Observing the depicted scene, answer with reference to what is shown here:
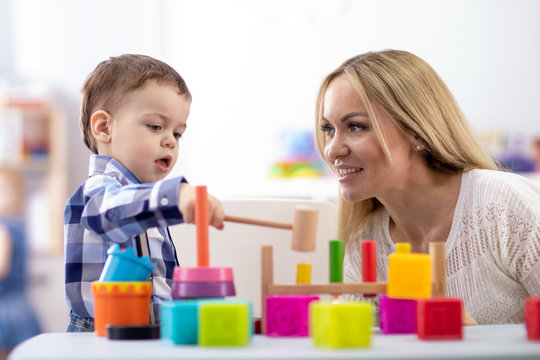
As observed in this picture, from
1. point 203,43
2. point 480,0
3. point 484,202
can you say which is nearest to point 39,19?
point 203,43

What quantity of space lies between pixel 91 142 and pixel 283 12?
2850mm

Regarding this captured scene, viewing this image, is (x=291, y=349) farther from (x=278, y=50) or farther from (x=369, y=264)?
(x=278, y=50)

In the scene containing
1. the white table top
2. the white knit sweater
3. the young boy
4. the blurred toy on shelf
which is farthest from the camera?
the blurred toy on shelf

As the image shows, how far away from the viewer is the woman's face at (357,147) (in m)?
1.37

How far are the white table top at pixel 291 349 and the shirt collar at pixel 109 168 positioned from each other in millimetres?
361

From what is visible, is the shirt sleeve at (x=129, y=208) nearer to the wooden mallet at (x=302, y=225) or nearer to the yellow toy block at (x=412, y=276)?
the wooden mallet at (x=302, y=225)

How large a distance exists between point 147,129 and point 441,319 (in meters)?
0.60

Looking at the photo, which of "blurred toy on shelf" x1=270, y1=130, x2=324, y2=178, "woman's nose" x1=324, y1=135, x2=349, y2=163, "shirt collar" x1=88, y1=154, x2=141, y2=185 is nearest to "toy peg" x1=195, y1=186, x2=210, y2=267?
"shirt collar" x1=88, y1=154, x2=141, y2=185

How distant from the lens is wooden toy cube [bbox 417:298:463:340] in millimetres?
686

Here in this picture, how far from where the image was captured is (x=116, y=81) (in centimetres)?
114

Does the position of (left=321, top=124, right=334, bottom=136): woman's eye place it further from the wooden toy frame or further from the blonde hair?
the wooden toy frame

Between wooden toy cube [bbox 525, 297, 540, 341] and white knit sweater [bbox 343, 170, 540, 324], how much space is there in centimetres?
57

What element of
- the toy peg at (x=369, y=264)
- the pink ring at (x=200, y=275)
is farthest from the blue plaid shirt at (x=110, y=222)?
the toy peg at (x=369, y=264)

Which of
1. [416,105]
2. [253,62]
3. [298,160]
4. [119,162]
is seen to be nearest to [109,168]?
[119,162]
